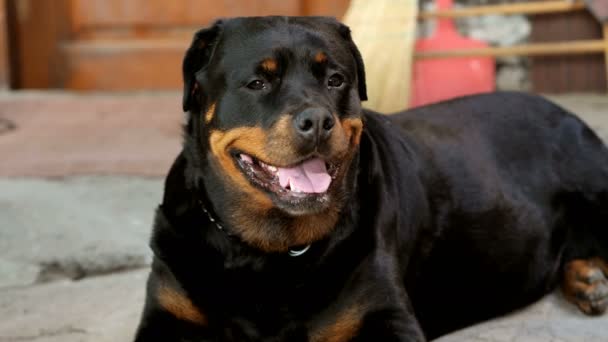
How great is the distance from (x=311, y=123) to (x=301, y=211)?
0.21 m

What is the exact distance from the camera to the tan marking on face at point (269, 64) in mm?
2193

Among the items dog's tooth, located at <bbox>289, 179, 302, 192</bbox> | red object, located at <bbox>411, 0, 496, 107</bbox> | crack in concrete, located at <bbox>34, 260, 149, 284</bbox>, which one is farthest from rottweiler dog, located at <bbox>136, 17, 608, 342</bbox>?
red object, located at <bbox>411, 0, 496, 107</bbox>

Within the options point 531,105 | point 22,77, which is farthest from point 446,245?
point 22,77

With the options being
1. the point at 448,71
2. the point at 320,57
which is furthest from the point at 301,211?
the point at 448,71

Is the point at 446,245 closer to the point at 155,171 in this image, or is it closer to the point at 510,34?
the point at 155,171

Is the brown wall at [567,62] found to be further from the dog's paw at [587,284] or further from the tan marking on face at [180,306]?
the tan marking on face at [180,306]

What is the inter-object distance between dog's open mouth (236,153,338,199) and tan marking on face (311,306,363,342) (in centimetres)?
30

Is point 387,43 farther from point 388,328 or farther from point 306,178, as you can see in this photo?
point 388,328

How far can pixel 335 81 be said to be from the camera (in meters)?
2.29

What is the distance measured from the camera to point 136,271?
10.3ft

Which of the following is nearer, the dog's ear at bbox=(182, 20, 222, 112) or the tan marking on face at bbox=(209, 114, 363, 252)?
the tan marking on face at bbox=(209, 114, 363, 252)

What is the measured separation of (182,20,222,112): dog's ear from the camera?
7.54 feet

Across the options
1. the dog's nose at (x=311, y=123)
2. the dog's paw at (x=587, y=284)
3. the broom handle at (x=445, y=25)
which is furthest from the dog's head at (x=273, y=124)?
the broom handle at (x=445, y=25)

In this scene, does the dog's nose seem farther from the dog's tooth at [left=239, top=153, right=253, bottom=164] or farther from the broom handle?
the broom handle
